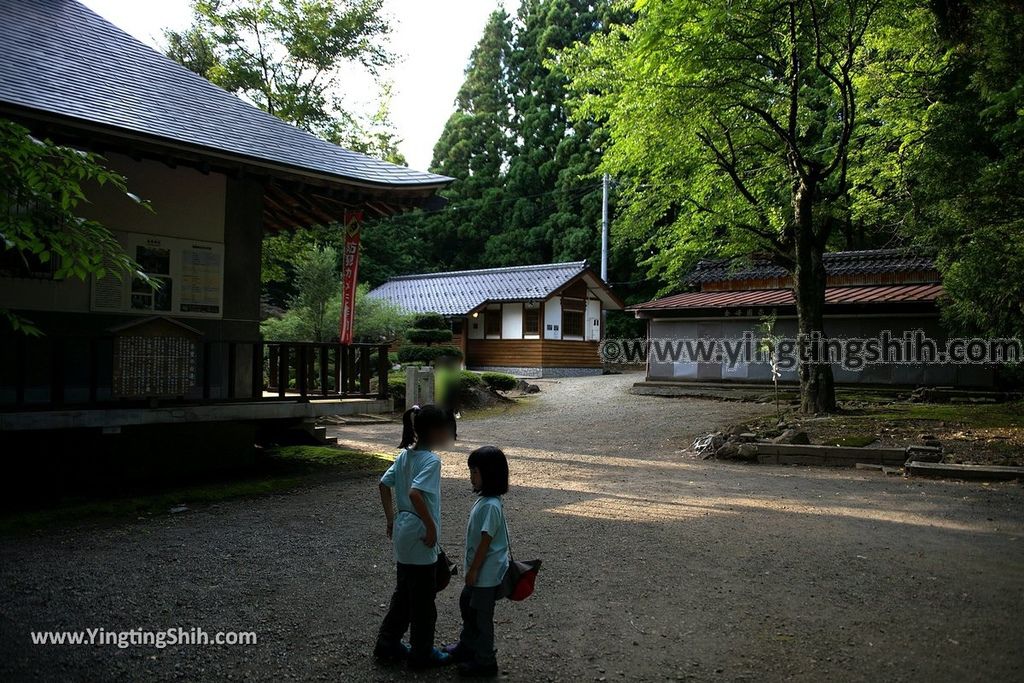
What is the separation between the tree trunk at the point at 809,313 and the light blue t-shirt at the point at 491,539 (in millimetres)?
12789

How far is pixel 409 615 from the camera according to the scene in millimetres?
3627

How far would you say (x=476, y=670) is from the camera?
3480 millimetres

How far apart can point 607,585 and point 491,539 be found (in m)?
1.86

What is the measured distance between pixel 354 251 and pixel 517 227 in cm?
3017

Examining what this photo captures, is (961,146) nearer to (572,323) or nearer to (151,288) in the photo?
(151,288)

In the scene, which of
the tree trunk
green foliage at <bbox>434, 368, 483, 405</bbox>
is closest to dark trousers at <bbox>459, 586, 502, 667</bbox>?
the tree trunk

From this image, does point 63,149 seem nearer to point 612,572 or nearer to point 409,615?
point 409,615

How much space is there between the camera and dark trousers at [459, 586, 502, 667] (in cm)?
343

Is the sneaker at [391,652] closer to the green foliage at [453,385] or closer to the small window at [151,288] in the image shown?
the small window at [151,288]

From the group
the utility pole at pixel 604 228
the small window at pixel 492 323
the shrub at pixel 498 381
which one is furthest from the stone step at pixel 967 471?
the utility pole at pixel 604 228

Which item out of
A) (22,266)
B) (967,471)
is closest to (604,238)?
(967,471)

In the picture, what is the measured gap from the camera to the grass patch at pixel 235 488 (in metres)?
6.75

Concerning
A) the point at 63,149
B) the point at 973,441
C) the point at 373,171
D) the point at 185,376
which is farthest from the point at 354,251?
the point at 973,441

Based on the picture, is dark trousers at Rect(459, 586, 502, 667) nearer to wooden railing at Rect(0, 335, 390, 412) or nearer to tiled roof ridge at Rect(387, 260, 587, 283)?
wooden railing at Rect(0, 335, 390, 412)
